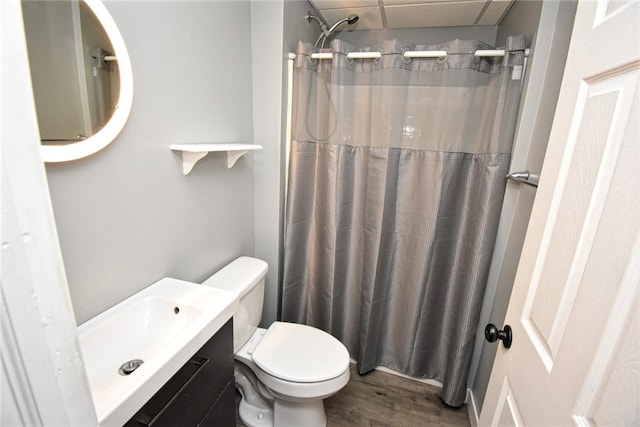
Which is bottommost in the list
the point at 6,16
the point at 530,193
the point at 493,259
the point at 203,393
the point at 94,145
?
the point at 203,393

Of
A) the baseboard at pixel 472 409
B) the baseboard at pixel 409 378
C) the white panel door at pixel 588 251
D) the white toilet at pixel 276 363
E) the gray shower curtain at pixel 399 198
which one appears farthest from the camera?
the baseboard at pixel 409 378

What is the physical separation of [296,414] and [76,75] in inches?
62.8

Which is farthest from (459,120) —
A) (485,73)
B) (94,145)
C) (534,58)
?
(94,145)

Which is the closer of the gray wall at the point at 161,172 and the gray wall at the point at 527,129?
the gray wall at the point at 161,172

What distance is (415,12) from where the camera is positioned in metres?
1.72

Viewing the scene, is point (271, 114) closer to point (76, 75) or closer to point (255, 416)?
point (76, 75)

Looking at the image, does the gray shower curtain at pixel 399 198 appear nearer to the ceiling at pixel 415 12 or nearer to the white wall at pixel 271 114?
the white wall at pixel 271 114

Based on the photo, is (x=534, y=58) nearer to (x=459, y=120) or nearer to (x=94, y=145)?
(x=459, y=120)

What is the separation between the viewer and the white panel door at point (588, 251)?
460 millimetres

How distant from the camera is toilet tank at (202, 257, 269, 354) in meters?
1.35

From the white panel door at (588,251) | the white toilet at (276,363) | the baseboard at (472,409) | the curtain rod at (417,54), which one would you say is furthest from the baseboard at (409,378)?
the curtain rod at (417,54)

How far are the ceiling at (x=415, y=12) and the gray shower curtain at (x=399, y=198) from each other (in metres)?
0.36

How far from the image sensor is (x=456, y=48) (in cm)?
139

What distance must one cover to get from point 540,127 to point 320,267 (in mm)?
1294
